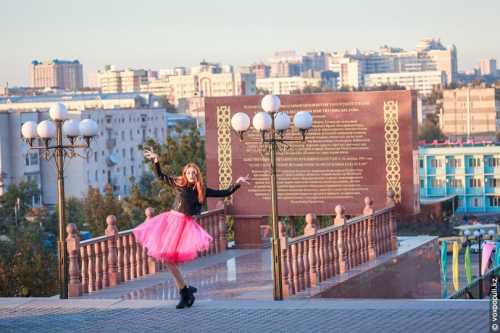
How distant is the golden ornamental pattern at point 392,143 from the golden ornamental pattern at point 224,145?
2.93m

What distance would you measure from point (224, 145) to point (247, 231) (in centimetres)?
161

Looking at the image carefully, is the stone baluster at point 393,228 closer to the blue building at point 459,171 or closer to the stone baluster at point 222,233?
the stone baluster at point 222,233

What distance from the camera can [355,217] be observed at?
24.0 metres

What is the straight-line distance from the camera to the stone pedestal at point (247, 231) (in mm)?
25297

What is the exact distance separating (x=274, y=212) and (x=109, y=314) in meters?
2.96

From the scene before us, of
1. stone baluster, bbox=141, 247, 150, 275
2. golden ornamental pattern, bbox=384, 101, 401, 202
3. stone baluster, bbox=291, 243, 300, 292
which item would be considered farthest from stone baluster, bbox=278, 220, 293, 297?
golden ornamental pattern, bbox=384, 101, 401, 202

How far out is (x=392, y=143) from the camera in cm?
2438

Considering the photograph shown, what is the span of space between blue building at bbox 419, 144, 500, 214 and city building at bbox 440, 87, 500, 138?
65148 millimetres

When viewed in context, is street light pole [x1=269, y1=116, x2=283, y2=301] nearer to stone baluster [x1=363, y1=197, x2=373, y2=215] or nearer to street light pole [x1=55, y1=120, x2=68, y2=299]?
street light pole [x1=55, y1=120, x2=68, y2=299]

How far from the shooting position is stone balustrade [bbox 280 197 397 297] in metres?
19.5

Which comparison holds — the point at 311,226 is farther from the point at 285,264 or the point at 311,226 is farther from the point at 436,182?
the point at 436,182

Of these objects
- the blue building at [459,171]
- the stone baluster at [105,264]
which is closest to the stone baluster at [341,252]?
the stone baluster at [105,264]

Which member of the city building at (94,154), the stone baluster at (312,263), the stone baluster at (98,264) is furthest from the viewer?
the city building at (94,154)

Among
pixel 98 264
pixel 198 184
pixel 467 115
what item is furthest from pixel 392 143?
pixel 467 115
